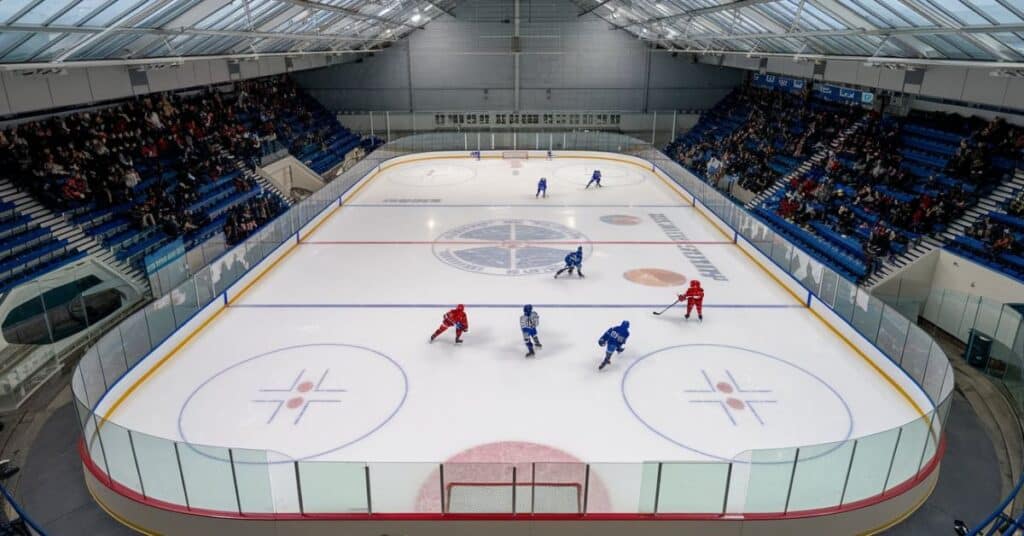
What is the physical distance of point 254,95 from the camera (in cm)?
3033

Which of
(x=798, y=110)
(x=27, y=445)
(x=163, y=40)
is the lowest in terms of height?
(x=27, y=445)

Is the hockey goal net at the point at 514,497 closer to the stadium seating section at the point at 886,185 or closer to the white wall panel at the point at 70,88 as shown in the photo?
the stadium seating section at the point at 886,185

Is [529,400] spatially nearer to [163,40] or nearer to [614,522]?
[614,522]

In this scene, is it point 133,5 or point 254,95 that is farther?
point 254,95

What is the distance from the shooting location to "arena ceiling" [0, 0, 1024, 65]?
406 inches

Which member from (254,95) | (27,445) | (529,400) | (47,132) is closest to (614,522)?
(529,400)

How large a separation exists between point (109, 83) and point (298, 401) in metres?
11.0

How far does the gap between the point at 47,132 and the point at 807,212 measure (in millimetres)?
21934

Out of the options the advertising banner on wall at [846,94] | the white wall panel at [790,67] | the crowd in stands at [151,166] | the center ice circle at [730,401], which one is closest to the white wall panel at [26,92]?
the crowd in stands at [151,166]

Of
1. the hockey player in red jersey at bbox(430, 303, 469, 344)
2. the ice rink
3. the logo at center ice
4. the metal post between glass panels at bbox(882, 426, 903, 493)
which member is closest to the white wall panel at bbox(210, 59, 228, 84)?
the ice rink

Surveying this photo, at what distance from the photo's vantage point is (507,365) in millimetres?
9953

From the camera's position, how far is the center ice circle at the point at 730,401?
812 cm

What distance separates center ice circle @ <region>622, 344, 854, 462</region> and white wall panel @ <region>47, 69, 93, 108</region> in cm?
1303

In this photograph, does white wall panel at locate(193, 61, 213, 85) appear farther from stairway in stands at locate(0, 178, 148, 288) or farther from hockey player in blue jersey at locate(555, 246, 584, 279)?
hockey player in blue jersey at locate(555, 246, 584, 279)
